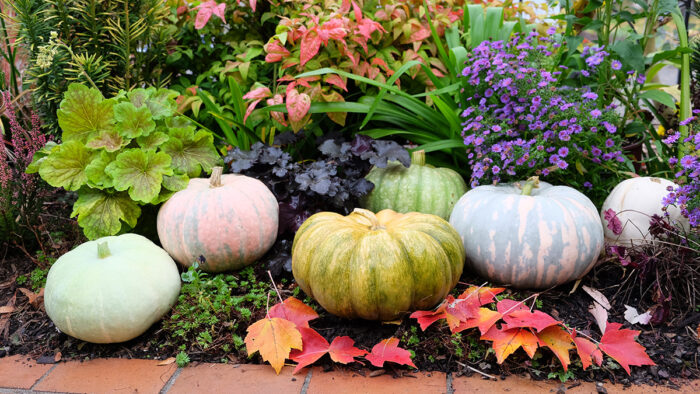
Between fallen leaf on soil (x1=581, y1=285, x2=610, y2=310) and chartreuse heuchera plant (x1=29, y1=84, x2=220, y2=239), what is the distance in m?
1.77

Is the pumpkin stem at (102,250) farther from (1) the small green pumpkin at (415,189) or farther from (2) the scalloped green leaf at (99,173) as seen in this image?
(1) the small green pumpkin at (415,189)

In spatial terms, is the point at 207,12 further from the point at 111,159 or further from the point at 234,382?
the point at 234,382

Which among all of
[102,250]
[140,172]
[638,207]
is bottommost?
[638,207]

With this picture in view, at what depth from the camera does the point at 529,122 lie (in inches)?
94.1

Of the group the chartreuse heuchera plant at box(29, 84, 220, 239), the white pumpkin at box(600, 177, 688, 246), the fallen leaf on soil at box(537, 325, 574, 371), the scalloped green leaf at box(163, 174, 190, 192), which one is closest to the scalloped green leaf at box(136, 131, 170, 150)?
the chartreuse heuchera plant at box(29, 84, 220, 239)

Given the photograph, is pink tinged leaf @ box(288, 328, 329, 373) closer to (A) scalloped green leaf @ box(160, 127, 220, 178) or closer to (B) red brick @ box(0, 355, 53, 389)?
(B) red brick @ box(0, 355, 53, 389)

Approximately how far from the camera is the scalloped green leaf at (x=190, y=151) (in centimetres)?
249

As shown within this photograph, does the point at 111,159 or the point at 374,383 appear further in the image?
the point at 111,159

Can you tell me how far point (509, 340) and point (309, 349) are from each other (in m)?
0.65

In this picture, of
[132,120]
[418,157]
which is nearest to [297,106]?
[418,157]

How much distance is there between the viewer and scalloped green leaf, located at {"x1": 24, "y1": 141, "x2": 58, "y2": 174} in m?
2.35

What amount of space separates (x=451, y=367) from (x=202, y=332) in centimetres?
86

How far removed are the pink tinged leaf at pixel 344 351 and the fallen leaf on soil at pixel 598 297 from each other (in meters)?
0.96

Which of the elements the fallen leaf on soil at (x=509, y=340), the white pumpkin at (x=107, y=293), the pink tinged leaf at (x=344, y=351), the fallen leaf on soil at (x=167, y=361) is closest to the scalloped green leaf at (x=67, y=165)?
the white pumpkin at (x=107, y=293)
